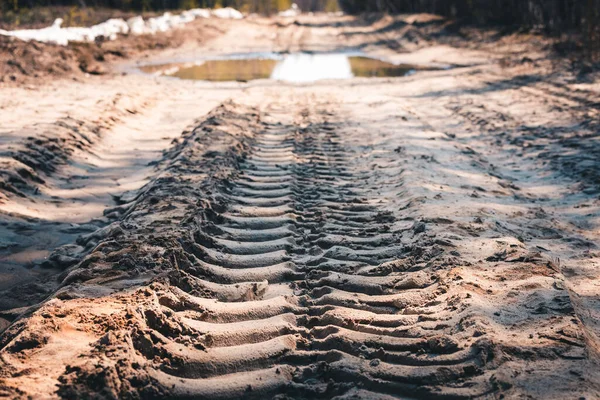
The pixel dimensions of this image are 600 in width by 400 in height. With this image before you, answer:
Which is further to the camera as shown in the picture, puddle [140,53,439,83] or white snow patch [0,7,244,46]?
white snow patch [0,7,244,46]

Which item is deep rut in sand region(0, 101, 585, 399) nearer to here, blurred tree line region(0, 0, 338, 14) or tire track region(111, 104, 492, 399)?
tire track region(111, 104, 492, 399)

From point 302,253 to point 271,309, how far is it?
2.85 ft

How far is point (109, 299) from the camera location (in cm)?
327

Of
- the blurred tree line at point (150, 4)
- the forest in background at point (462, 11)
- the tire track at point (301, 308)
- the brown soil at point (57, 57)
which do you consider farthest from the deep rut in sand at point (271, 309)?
the blurred tree line at point (150, 4)

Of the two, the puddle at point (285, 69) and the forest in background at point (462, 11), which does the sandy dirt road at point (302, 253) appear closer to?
the puddle at point (285, 69)

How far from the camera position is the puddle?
1489 cm

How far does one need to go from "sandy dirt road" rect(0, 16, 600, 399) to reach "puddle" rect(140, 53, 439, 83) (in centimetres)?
559

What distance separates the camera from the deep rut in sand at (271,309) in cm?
265

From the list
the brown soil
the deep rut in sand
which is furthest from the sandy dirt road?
the brown soil

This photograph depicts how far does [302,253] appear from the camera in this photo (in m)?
4.17

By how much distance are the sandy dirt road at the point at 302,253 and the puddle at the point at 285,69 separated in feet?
18.3

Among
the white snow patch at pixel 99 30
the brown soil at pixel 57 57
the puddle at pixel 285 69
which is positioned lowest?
the puddle at pixel 285 69

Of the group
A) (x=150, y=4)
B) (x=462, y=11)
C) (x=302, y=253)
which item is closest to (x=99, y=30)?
(x=302, y=253)

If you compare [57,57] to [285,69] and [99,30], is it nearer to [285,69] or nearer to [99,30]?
[99,30]
